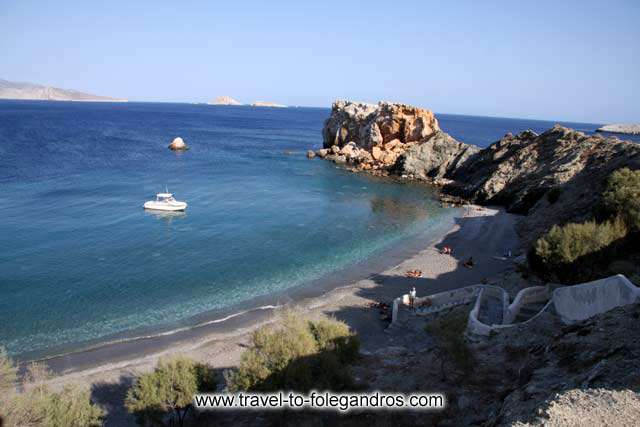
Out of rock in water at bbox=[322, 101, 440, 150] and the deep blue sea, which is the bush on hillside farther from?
rock in water at bbox=[322, 101, 440, 150]

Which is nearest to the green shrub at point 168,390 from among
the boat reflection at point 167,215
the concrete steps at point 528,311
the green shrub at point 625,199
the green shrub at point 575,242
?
the concrete steps at point 528,311

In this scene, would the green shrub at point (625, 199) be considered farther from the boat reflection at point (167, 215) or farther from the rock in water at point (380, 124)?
the rock in water at point (380, 124)

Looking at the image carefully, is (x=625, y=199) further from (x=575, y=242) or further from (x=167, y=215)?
(x=167, y=215)

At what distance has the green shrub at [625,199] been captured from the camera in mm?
24031

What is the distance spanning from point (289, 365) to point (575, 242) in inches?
662

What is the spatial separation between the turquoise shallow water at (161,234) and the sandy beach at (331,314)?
74.2 inches

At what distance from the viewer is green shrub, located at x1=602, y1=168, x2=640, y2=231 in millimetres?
24031

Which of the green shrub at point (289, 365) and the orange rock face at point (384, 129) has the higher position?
the orange rock face at point (384, 129)

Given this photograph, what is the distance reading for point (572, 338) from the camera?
13516 mm

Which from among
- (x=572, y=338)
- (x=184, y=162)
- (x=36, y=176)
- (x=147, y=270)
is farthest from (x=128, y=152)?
(x=572, y=338)

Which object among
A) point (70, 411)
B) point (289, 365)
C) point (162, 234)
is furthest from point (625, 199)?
point (162, 234)

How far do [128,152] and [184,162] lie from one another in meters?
14.2

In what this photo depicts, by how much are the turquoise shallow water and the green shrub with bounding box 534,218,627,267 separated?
45.0 feet

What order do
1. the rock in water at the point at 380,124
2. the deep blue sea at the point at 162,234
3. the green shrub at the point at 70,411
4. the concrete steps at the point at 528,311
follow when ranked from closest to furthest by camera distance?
the green shrub at the point at 70,411, the concrete steps at the point at 528,311, the deep blue sea at the point at 162,234, the rock in water at the point at 380,124
